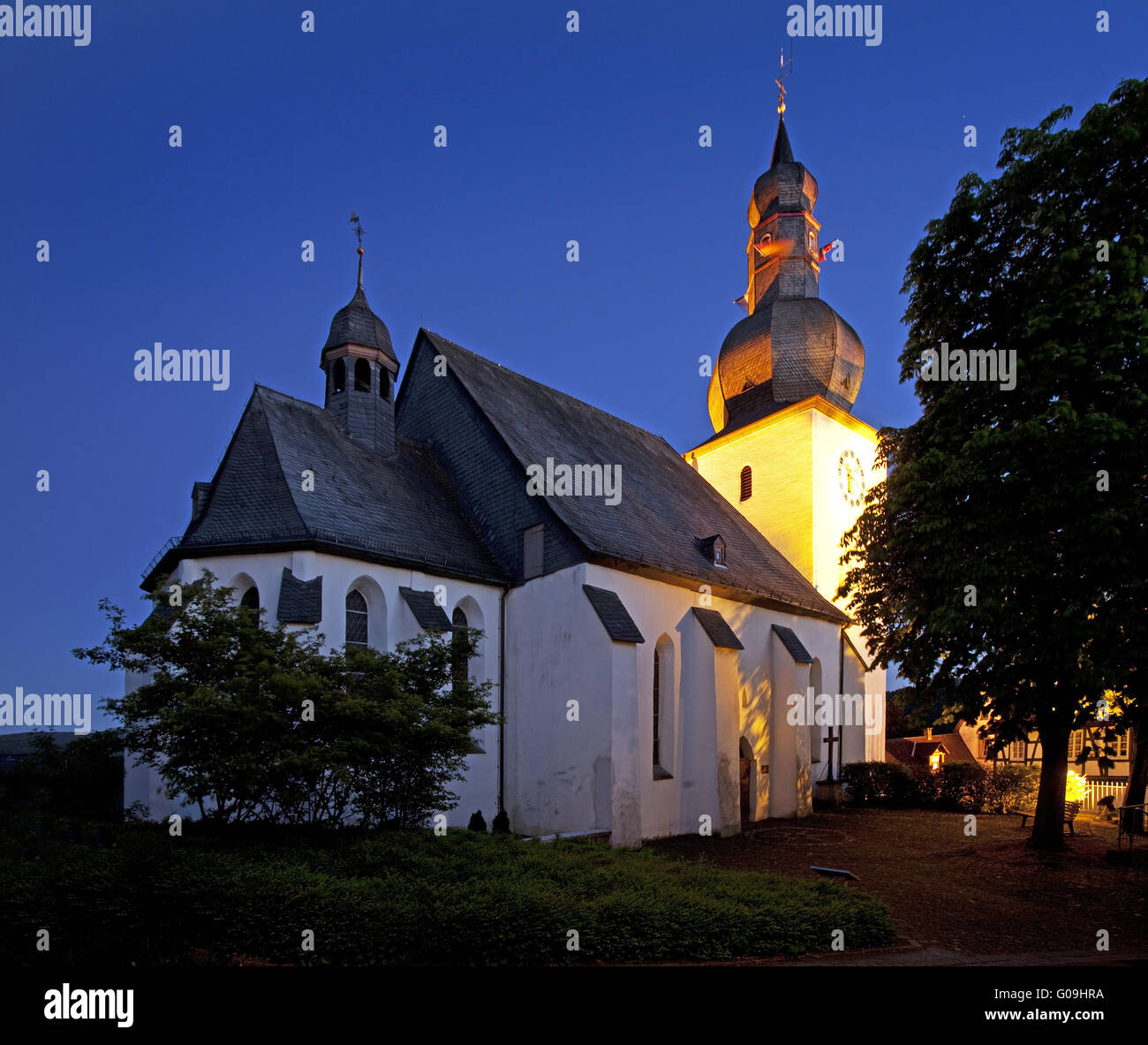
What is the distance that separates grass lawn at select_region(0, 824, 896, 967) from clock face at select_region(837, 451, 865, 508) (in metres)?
23.6

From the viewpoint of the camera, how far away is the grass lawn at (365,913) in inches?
305

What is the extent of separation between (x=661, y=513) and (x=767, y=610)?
4.36 metres

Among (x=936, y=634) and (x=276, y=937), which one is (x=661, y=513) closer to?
(x=936, y=634)

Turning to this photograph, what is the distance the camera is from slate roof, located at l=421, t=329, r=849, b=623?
20.3 m

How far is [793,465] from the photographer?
30.8 metres

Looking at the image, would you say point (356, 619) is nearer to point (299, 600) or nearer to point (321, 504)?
point (299, 600)

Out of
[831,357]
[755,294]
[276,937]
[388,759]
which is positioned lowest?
[276,937]

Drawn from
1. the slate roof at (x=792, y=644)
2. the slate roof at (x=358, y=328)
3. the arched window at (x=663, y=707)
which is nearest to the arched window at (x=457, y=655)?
the arched window at (x=663, y=707)

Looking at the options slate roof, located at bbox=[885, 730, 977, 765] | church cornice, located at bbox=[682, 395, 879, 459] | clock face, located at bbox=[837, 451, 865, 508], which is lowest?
slate roof, located at bbox=[885, 730, 977, 765]

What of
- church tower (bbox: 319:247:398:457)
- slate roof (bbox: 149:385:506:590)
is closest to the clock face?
slate roof (bbox: 149:385:506:590)

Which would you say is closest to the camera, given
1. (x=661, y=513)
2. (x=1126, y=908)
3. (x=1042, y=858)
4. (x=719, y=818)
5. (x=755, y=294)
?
(x=1126, y=908)

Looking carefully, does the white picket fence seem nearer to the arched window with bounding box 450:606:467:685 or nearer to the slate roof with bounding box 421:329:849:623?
the slate roof with bounding box 421:329:849:623

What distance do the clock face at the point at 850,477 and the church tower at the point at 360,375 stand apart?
1748cm
